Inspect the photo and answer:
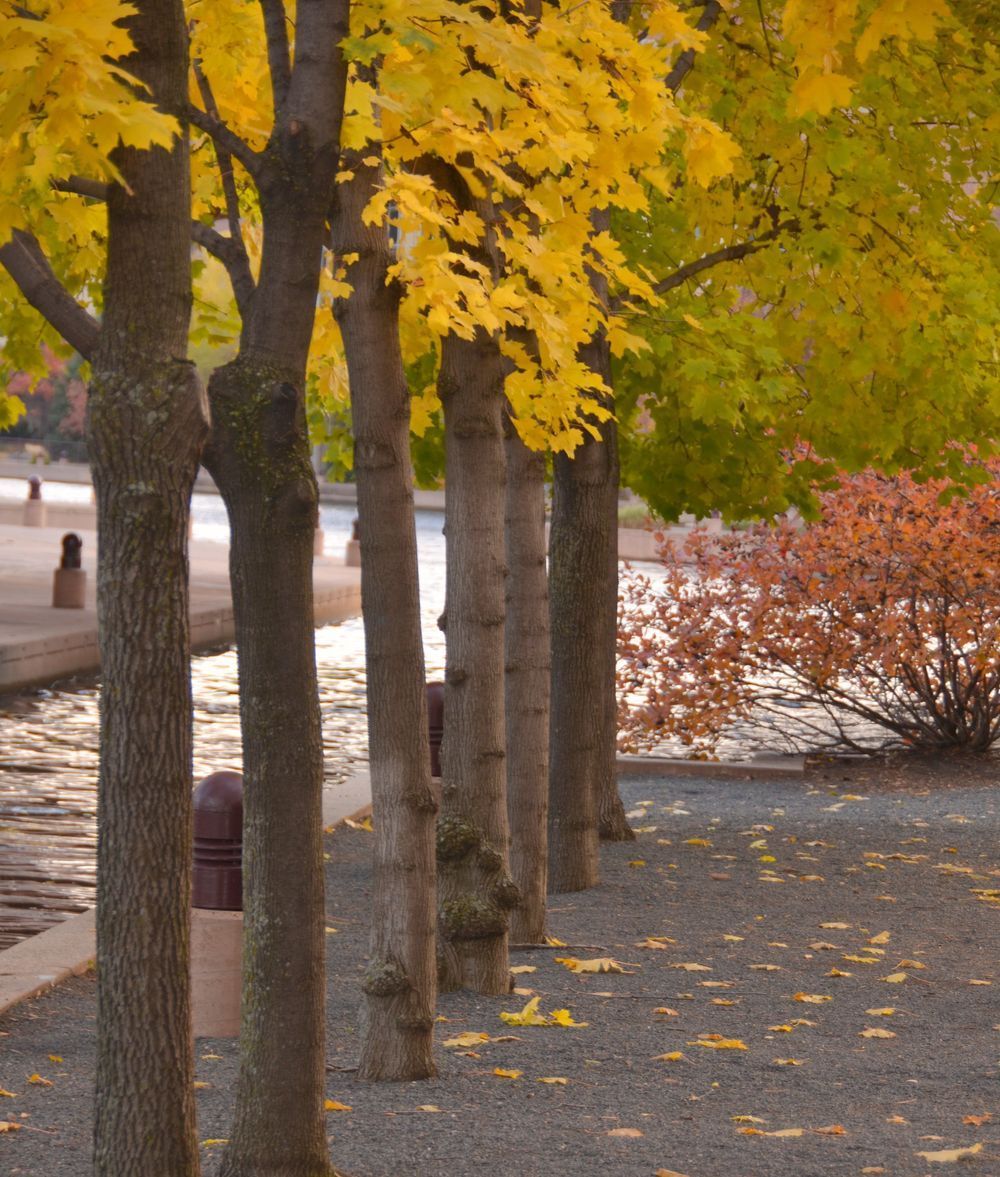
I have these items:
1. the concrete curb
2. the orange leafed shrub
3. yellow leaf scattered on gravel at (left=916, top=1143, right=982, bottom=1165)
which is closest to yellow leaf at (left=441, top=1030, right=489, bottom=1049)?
the concrete curb

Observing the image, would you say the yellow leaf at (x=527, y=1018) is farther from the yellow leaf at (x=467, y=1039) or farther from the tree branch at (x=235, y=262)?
the tree branch at (x=235, y=262)

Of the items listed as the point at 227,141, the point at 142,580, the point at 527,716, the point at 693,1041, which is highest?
the point at 227,141

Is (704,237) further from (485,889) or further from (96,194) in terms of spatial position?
(96,194)

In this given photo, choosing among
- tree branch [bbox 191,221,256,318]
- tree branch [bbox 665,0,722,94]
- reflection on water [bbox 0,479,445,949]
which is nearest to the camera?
Result: tree branch [bbox 191,221,256,318]

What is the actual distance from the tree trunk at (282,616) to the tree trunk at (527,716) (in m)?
3.13

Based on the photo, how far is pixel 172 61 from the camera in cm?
406

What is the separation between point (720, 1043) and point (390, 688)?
1.81 meters

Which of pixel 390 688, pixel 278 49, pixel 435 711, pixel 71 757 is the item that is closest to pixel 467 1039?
pixel 390 688

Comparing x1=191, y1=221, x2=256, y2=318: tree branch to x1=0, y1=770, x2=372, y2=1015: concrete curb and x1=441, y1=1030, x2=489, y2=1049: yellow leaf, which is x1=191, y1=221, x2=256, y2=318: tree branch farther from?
x1=0, y1=770, x2=372, y2=1015: concrete curb

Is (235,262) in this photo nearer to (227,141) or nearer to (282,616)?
(227,141)

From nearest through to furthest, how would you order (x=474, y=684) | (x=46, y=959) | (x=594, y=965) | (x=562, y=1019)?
(x=562, y=1019) → (x=474, y=684) → (x=46, y=959) → (x=594, y=965)

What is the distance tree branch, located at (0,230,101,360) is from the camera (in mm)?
4086

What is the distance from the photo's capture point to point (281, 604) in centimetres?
440

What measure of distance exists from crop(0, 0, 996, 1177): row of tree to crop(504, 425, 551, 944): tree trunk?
0.02 meters
